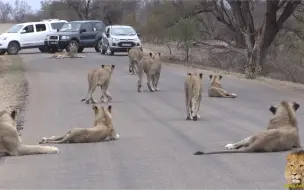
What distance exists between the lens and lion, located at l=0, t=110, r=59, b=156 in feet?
34.4

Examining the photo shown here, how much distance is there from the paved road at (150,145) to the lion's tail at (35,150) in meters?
0.16

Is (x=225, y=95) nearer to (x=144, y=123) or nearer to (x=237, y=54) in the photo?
(x=144, y=123)

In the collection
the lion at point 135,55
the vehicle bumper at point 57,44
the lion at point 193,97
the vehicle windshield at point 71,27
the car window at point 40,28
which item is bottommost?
the vehicle bumper at point 57,44

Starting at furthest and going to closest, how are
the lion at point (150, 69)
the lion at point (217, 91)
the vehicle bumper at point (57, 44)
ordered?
the vehicle bumper at point (57, 44), the lion at point (150, 69), the lion at point (217, 91)

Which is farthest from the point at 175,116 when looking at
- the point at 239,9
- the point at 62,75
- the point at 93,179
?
the point at 239,9

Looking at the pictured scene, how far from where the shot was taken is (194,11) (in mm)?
44219

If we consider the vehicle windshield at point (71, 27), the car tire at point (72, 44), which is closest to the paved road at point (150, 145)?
the car tire at point (72, 44)

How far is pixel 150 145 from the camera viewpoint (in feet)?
37.5

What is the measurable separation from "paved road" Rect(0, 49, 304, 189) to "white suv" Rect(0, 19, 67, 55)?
22.6 metres

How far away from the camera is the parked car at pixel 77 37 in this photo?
4388 centimetres

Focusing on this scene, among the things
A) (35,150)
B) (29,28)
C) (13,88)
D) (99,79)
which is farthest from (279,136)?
(29,28)

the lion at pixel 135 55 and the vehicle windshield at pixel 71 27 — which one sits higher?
the lion at pixel 135 55

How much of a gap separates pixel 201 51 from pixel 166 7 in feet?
34.9

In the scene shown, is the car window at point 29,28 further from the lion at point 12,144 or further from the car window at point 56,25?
the lion at point 12,144
